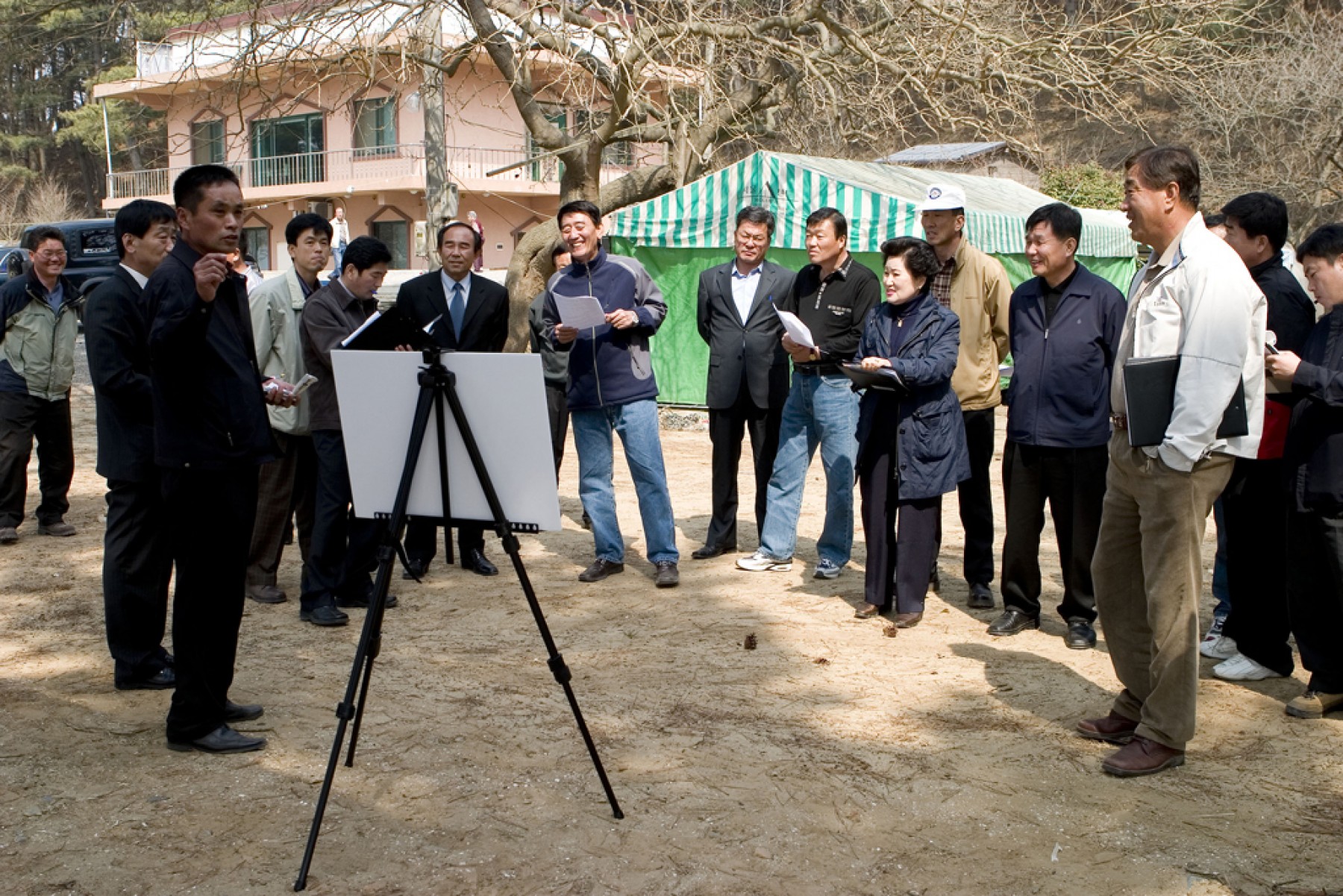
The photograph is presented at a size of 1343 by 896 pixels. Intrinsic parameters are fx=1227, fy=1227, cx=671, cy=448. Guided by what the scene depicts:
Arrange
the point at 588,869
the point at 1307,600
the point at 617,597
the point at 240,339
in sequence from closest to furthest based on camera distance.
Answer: the point at 588,869, the point at 240,339, the point at 1307,600, the point at 617,597

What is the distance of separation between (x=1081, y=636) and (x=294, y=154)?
100ft

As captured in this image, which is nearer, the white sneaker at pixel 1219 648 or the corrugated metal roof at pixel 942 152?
the white sneaker at pixel 1219 648

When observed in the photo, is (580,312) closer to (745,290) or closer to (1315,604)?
(745,290)

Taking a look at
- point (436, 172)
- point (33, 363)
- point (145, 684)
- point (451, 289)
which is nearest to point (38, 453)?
point (33, 363)

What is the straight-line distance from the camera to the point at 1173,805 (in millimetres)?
3936

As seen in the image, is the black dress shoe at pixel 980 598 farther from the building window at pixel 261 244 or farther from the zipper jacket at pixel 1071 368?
the building window at pixel 261 244

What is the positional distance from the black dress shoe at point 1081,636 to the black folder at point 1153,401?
6.11 feet

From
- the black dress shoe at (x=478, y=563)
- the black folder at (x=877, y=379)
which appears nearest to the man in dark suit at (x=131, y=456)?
the black dress shoe at (x=478, y=563)

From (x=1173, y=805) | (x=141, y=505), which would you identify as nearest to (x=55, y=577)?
(x=141, y=505)

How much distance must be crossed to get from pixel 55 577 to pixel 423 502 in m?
4.04

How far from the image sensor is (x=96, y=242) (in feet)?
75.2

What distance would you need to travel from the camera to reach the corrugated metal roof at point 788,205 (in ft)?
38.7

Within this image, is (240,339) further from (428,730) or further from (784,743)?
(784,743)

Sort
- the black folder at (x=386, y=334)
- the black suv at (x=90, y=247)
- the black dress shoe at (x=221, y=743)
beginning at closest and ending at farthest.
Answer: the black folder at (x=386, y=334) → the black dress shoe at (x=221, y=743) → the black suv at (x=90, y=247)
